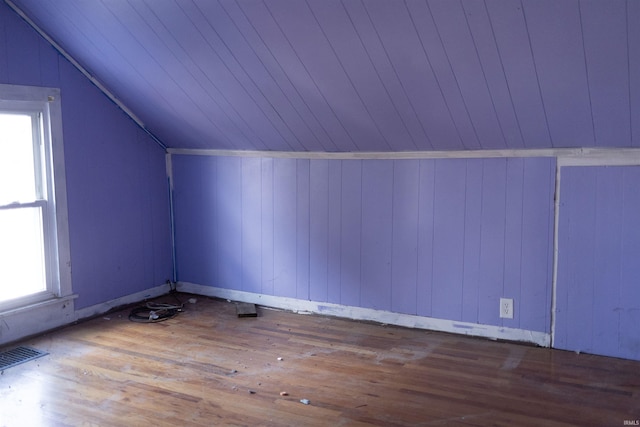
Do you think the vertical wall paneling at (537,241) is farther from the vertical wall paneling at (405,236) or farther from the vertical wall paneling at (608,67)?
the vertical wall paneling at (405,236)

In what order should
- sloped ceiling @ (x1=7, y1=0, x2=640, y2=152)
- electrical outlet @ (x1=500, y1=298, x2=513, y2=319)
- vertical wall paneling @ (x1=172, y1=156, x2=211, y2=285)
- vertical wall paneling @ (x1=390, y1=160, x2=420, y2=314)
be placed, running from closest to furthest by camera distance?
sloped ceiling @ (x1=7, y1=0, x2=640, y2=152) < electrical outlet @ (x1=500, y1=298, x2=513, y2=319) < vertical wall paneling @ (x1=390, y1=160, x2=420, y2=314) < vertical wall paneling @ (x1=172, y1=156, x2=211, y2=285)

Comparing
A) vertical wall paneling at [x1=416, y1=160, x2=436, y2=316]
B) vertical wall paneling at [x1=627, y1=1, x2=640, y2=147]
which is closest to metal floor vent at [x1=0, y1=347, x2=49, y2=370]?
vertical wall paneling at [x1=416, y1=160, x2=436, y2=316]

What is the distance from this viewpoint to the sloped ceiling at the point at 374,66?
8.93ft

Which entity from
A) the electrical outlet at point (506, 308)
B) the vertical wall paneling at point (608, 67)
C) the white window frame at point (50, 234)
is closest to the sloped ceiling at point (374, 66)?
the vertical wall paneling at point (608, 67)

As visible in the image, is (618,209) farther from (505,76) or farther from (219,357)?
(219,357)

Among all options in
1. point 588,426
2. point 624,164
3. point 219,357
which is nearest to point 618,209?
point 624,164

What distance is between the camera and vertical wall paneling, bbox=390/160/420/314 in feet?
13.2

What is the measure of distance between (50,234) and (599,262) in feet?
12.3

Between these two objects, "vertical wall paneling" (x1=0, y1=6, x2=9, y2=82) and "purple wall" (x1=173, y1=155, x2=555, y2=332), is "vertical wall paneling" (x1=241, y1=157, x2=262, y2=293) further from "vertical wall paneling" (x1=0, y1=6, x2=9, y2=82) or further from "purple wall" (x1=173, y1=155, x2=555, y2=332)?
"vertical wall paneling" (x1=0, y1=6, x2=9, y2=82)

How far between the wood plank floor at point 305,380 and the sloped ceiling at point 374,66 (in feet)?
4.43

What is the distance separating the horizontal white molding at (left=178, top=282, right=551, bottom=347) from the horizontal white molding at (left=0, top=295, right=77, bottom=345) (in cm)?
114

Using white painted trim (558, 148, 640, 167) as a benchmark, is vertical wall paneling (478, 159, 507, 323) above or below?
below

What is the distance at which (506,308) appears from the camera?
3762 mm

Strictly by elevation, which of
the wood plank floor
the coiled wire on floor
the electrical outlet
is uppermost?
the electrical outlet
